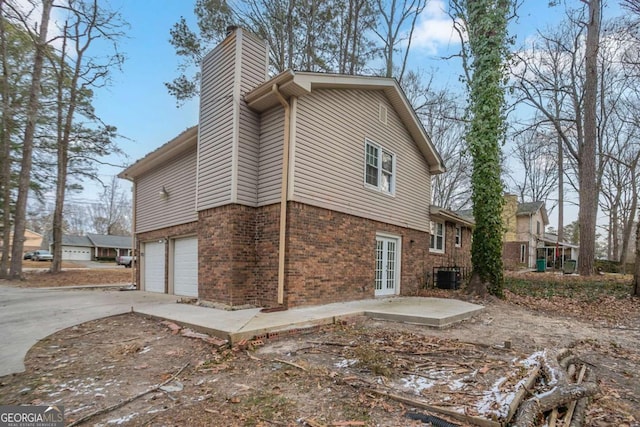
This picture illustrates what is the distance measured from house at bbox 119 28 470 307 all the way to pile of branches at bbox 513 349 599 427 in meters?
4.45

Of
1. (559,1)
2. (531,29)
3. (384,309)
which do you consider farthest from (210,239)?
(531,29)

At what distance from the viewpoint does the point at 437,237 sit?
541 inches

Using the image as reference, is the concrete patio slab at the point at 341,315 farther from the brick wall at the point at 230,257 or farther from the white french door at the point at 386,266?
the white french door at the point at 386,266

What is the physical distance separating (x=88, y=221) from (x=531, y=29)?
68084mm

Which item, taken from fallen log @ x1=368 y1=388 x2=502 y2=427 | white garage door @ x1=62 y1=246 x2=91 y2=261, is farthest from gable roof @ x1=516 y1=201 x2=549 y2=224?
white garage door @ x1=62 y1=246 x2=91 y2=261

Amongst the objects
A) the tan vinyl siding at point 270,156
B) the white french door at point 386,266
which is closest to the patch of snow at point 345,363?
the tan vinyl siding at point 270,156

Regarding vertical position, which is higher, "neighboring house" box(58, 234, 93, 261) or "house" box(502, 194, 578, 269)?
"house" box(502, 194, 578, 269)

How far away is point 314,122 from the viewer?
300 inches

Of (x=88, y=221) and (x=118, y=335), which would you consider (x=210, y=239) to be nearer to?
(x=118, y=335)

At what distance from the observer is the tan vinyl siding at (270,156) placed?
7316 millimetres

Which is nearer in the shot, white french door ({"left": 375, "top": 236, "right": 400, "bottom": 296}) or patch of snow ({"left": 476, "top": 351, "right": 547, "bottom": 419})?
patch of snow ({"left": 476, "top": 351, "right": 547, "bottom": 419})

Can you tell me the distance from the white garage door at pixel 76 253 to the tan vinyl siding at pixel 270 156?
164ft

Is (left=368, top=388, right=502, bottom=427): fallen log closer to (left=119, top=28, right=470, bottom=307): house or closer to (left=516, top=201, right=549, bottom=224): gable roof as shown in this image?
(left=119, top=28, right=470, bottom=307): house

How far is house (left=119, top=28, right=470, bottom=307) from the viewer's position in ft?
23.3
